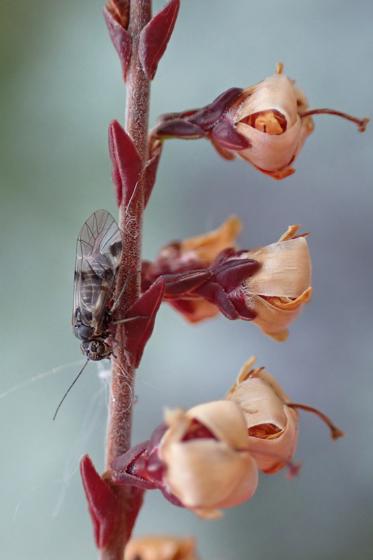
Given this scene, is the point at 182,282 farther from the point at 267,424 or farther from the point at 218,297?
the point at 267,424

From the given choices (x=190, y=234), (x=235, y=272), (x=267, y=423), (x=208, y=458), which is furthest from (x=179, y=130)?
(x=190, y=234)

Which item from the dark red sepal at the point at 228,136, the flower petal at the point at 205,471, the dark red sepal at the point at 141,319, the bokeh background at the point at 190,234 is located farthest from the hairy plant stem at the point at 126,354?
the bokeh background at the point at 190,234

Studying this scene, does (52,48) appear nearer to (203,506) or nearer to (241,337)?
(241,337)

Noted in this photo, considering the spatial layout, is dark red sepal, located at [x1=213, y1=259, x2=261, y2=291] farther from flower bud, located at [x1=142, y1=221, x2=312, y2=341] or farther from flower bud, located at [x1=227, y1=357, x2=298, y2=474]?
flower bud, located at [x1=227, y1=357, x2=298, y2=474]

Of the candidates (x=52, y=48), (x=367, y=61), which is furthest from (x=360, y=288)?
(x=52, y=48)

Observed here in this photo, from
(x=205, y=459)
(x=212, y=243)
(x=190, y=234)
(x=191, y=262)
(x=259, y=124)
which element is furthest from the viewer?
(x=190, y=234)

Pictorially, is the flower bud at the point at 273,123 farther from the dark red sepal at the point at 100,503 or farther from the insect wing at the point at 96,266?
the dark red sepal at the point at 100,503
